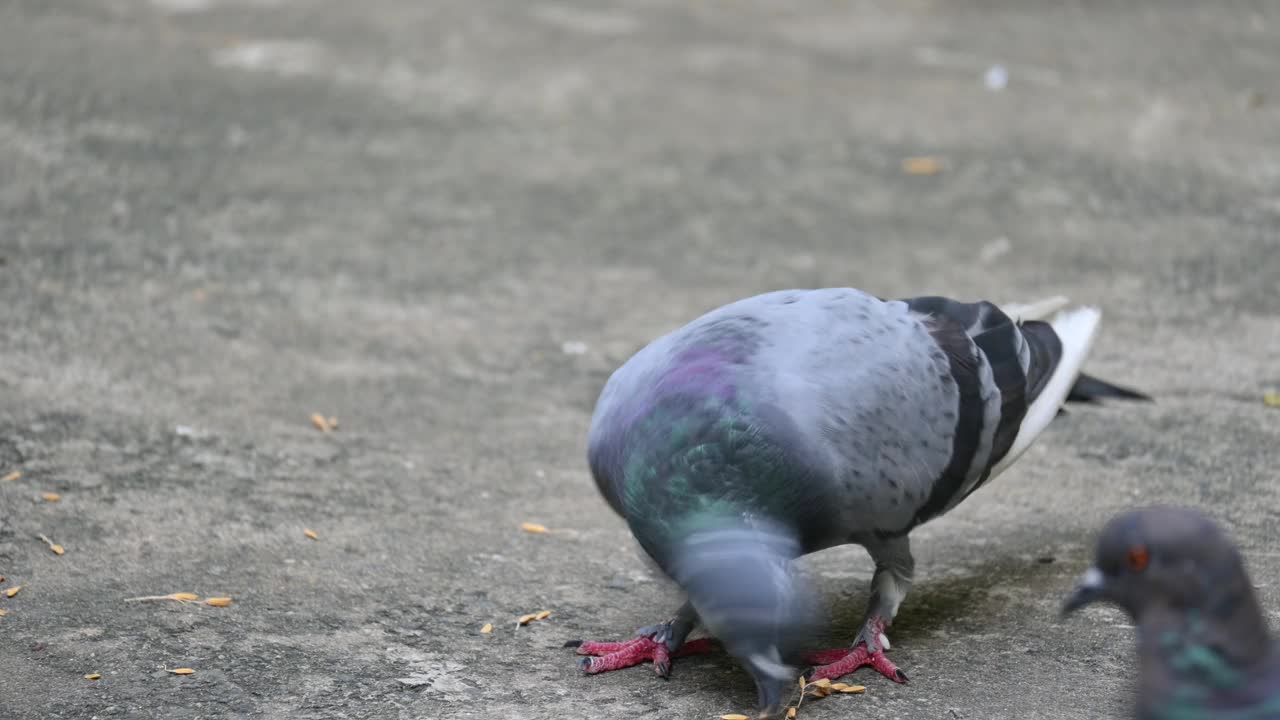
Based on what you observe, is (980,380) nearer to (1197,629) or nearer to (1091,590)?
(1091,590)

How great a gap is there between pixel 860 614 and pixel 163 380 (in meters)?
2.65

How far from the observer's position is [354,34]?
8945 mm

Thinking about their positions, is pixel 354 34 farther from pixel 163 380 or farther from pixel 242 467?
pixel 242 467

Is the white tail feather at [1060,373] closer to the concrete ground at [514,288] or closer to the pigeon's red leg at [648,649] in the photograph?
the concrete ground at [514,288]

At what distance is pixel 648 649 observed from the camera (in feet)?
11.9

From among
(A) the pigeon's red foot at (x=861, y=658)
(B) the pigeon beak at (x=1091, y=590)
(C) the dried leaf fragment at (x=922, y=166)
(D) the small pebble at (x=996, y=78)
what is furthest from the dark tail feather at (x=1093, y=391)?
(D) the small pebble at (x=996, y=78)

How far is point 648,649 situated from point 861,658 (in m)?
0.53

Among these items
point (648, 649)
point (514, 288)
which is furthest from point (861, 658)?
point (514, 288)

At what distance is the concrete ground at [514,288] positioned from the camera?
3664mm

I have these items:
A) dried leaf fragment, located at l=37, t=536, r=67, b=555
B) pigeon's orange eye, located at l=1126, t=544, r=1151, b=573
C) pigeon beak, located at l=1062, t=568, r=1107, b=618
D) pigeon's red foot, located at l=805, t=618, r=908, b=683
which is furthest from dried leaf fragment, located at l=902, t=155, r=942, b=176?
pigeon's orange eye, located at l=1126, t=544, r=1151, b=573

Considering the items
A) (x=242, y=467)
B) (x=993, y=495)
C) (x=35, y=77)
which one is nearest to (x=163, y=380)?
(x=242, y=467)

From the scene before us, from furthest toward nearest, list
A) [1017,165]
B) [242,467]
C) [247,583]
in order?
[1017,165] < [242,467] < [247,583]

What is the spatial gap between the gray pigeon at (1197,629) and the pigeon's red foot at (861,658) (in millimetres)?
1113

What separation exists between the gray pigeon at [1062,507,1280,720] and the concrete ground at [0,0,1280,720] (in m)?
0.94
